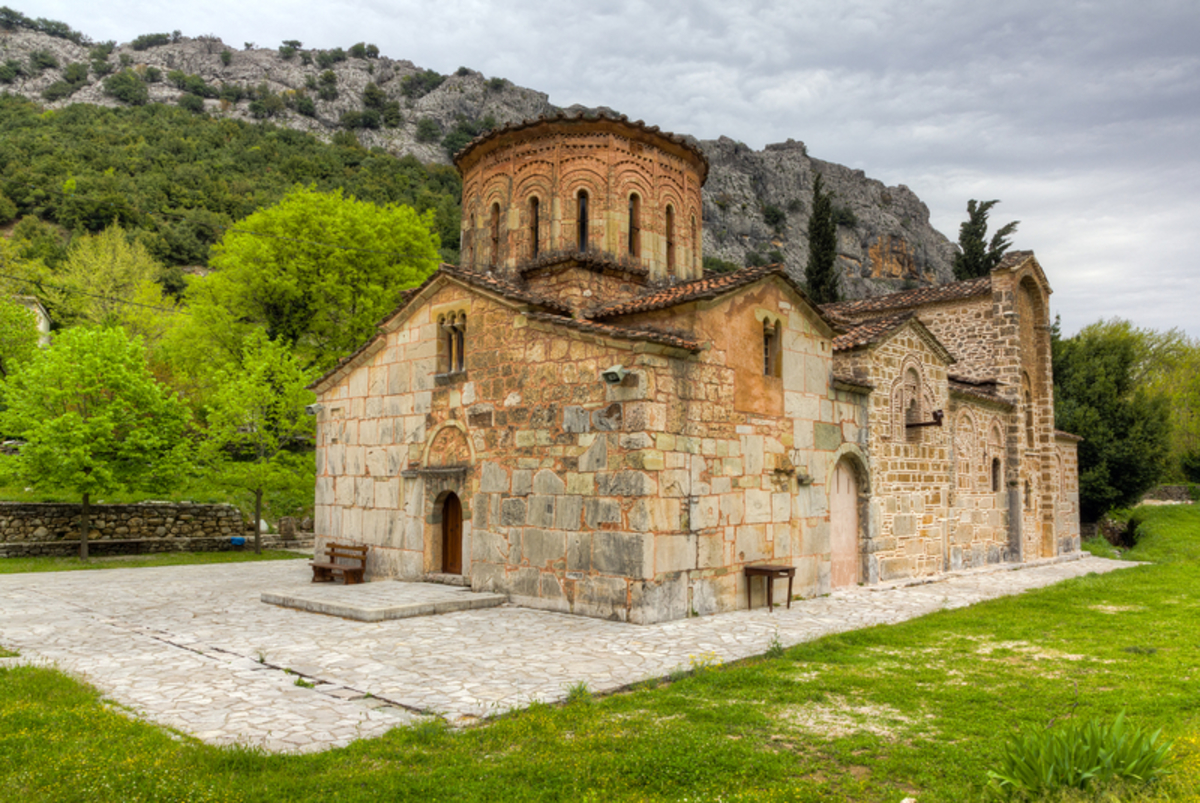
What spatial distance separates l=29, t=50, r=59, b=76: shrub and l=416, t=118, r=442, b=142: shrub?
43831mm

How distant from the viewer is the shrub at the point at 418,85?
290ft

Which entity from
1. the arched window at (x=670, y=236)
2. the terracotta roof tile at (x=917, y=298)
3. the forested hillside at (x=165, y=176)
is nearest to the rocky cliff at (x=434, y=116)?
the forested hillside at (x=165, y=176)

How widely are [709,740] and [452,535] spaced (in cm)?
869

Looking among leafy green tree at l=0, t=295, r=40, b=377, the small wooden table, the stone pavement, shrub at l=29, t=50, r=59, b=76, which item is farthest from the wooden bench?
shrub at l=29, t=50, r=59, b=76

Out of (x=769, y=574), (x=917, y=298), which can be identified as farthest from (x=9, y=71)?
(x=769, y=574)

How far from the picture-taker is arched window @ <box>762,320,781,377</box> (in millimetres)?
12148

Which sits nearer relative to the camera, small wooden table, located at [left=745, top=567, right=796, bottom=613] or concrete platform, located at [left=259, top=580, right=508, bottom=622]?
concrete platform, located at [left=259, top=580, right=508, bottom=622]

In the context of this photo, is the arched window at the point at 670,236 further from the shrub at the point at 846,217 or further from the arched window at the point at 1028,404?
the shrub at the point at 846,217

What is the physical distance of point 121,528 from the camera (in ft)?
62.8

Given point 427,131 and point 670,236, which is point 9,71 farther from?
point 670,236

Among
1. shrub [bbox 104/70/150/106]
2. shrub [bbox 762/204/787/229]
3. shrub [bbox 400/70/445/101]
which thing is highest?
shrub [bbox 400/70/445/101]

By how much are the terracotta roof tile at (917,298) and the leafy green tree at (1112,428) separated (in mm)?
10466

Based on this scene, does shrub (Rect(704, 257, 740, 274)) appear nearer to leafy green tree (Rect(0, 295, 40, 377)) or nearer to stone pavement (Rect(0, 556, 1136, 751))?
leafy green tree (Rect(0, 295, 40, 377))

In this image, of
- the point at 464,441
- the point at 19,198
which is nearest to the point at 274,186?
the point at 19,198
